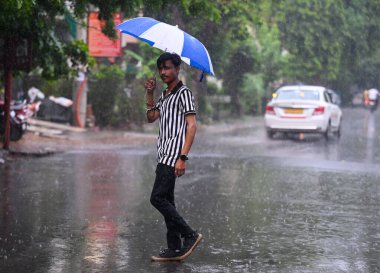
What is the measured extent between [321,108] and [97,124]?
733 centimetres

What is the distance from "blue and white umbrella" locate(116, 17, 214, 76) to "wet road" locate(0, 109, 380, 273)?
1823 millimetres

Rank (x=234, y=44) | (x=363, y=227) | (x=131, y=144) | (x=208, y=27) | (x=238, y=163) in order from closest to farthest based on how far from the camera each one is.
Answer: (x=363, y=227) < (x=238, y=163) < (x=131, y=144) < (x=208, y=27) < (x=234, y=44)

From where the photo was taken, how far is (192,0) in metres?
14.6

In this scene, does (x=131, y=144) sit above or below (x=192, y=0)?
below

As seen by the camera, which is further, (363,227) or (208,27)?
(208,27)

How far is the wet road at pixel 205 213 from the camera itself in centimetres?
719

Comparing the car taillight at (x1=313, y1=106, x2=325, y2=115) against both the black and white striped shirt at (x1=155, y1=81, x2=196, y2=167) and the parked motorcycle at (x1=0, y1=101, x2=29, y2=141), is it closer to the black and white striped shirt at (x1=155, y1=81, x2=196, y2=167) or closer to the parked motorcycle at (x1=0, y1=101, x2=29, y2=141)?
the parked motorcycle at (x1=0, y1=101, x2=29, y2=141)

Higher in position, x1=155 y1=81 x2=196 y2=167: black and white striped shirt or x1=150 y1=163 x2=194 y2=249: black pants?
x1=155 y1=81 x2=196 y2=167: black and white striped shirt

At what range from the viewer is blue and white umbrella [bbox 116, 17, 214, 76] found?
7109 mm

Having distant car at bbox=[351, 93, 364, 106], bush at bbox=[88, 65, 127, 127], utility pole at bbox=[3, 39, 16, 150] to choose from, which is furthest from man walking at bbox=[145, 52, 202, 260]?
distant car at bbox=[351, 93, 364, 106]

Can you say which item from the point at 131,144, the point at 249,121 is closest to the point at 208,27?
the point at 249,121

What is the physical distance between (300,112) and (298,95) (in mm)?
1032

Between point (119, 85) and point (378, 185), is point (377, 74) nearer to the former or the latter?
point (119, 85)

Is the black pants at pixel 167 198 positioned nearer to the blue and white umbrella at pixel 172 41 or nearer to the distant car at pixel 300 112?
the blue and white umbrella at pixel 172 41
